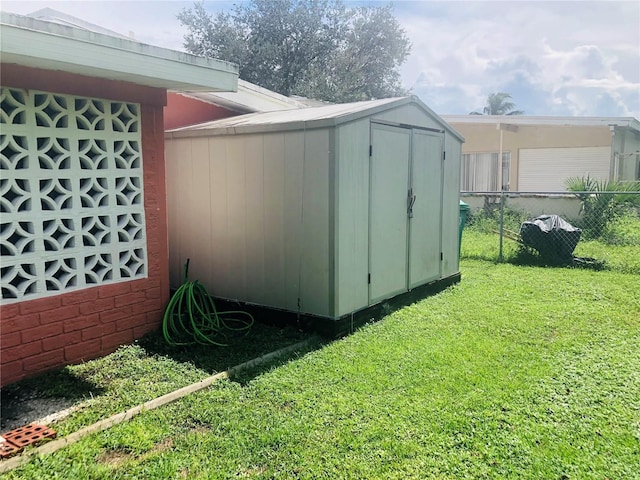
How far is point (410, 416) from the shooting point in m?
3.20

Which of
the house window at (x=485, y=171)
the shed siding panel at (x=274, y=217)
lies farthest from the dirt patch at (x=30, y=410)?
the house window at (x=485, y=171)

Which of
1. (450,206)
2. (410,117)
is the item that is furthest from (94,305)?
(450,206)

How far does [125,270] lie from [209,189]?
1.41 m

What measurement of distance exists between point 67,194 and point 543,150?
43.9 feet

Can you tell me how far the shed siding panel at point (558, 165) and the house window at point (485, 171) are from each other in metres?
0.45

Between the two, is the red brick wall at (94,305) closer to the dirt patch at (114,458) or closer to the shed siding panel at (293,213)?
the shed siding panel at (293,213)

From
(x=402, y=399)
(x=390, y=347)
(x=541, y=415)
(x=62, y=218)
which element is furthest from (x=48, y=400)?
(x=541, y=415)

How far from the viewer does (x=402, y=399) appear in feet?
11.3

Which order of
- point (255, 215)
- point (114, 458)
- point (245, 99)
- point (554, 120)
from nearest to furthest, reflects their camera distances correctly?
1. point (114, 458)
2. point (255, 215)
3. point (245, 99)
4. point (554, 120)

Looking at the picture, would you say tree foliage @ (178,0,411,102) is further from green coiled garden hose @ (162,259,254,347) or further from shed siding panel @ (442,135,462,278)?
green coiled garden hose @ (162,259,254,347)

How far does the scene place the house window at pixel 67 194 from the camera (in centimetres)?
365

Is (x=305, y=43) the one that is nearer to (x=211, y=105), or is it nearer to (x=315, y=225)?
(x=211, y=105)

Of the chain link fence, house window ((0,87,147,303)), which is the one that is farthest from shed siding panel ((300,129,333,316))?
the chain link fence

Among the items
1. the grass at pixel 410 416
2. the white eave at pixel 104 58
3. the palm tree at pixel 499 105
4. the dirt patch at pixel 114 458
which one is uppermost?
the palm tree at pixel 499 105
